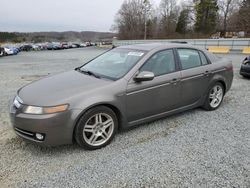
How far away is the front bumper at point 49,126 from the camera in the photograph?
9.36 ft

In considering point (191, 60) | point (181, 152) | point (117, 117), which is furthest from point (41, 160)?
point (191, 60)

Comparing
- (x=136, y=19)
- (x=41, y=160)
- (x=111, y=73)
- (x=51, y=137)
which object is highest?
(x=136, y=19)

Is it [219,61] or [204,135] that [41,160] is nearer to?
[204,135]

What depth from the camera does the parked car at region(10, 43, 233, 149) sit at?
116 inches

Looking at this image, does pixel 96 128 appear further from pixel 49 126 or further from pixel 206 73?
pixel 206 73

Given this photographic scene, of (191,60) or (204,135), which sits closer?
(204,135)

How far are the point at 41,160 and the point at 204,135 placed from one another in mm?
2473

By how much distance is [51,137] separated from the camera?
9.56ft

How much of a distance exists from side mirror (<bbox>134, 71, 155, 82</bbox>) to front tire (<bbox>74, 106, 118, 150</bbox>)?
2.11 ft

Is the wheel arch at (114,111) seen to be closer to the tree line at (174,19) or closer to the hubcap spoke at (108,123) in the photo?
the hubcap spoke at (108,123)

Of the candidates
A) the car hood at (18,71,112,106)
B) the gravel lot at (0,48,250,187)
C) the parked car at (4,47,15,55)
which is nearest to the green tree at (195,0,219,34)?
the parked car at (4,47,15,55)

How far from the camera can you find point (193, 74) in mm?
4219

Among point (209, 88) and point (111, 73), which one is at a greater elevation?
point (111, 73)

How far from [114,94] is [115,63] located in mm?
877
